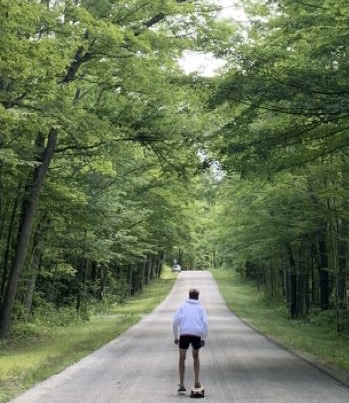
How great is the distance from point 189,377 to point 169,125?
9.24m

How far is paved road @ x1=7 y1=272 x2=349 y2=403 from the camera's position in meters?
8.64

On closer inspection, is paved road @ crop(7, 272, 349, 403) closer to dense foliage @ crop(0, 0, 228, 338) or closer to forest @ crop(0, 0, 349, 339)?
forest @ crop(0, 0, 349, 339)

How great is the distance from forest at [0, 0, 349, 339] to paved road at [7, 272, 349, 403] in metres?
4.56

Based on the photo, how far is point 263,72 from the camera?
10.9 meters

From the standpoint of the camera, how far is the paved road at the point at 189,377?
8641 mm

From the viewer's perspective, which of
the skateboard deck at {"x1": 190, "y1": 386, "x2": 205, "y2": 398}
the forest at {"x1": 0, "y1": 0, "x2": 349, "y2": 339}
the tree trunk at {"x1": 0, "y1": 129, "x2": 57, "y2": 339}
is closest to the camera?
the skateboard deck at {"x1": 190, "y1": 386, "x2": 205, "y2": 398}

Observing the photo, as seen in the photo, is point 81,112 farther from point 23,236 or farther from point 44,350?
point 44,350

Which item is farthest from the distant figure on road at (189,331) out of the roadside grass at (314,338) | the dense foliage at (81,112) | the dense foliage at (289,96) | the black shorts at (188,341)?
the dense foliage at (81,112)

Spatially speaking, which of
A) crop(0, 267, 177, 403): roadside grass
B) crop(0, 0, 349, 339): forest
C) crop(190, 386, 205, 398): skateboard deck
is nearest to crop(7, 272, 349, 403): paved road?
crop(190, 386, 205, 398): skateboard deck

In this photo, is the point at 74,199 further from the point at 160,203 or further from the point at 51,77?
the point at 160,203

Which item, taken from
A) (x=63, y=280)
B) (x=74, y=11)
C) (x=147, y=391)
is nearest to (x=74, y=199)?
(x=74, y=11)

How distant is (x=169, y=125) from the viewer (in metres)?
17.7

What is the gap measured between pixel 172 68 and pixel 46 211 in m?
8.03

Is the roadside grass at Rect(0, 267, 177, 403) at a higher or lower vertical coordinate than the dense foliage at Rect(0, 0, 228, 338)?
lower
